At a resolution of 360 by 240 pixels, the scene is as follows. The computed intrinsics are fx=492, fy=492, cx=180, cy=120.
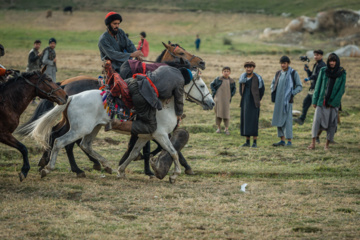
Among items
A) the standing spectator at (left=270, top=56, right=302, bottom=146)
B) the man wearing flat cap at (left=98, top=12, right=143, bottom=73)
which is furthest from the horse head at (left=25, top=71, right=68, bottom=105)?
the standing spectator at (left=270, top=56, right=302, bottom=146)

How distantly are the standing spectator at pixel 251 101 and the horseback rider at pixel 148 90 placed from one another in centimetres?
376

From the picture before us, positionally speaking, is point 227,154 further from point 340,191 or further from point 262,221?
point 262,221

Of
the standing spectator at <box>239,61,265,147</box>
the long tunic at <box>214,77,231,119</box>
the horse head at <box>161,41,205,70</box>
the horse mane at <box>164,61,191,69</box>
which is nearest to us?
the horse mane at <box>164,61,191,69</box>

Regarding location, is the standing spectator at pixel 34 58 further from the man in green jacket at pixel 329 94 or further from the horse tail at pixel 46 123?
the man in green jacket at pixel 329 94

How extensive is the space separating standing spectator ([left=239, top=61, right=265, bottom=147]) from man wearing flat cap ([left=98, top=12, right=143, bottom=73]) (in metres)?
3.66

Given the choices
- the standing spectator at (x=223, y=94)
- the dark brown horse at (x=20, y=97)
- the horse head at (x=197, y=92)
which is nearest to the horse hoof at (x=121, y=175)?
the dark brown horse at (x=20, y=97)

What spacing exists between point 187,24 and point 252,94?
44.5 meters

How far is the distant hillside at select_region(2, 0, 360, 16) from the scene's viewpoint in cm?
6162

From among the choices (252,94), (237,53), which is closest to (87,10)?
(237,53)

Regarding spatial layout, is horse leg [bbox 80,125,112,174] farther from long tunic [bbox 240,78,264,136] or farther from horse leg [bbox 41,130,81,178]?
long tunic [bbox 240,78,264,136]

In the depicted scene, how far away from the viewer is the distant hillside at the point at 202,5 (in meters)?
61.6

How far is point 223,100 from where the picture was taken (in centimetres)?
1280

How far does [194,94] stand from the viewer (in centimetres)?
841

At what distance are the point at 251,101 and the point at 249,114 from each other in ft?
1.00
